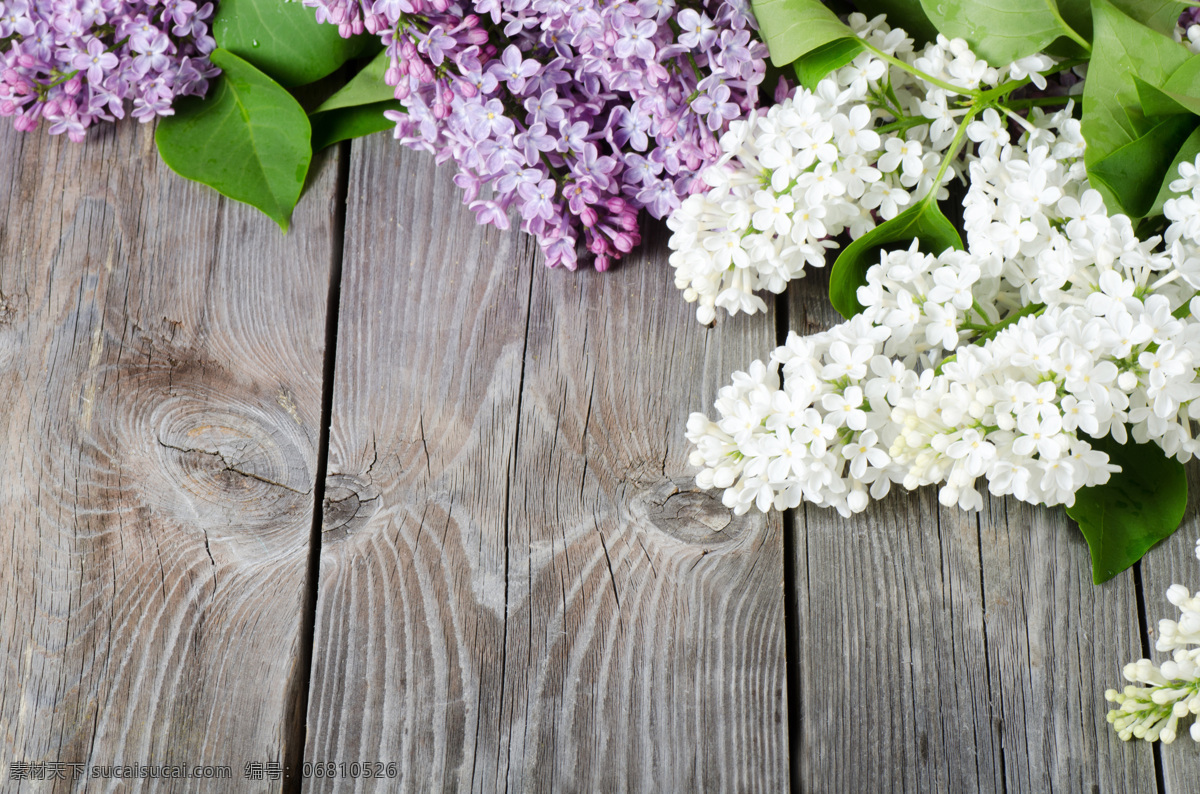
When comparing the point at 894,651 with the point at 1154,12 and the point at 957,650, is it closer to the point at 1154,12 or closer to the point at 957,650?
the point at 957,650

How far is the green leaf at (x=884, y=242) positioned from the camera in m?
0.68

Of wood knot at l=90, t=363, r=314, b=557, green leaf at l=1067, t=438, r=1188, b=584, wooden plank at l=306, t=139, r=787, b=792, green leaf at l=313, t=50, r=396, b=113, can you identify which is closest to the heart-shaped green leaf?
green leaf at l=1067, t=438, r=1188, b=584

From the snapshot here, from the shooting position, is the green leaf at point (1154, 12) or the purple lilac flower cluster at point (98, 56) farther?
the purple lilac flower cluster at point (98, 56)

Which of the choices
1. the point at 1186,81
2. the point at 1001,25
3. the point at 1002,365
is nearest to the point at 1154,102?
the point at 1186,81

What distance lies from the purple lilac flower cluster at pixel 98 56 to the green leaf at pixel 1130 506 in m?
0.90

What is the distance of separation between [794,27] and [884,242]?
189 mm

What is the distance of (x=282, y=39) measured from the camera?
830 mm

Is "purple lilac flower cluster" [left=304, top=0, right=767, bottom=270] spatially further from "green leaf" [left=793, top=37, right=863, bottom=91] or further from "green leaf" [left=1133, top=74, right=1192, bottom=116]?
"green leaf" [left=1133, top=74, right=1192, bottom=116]

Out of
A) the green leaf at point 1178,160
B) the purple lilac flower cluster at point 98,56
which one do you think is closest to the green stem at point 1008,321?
the green leaf at point 1178,160

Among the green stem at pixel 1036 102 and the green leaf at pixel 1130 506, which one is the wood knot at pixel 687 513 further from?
the green stem at pixel 1036 102

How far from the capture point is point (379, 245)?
2.82ft

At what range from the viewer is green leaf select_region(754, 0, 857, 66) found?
65 cm

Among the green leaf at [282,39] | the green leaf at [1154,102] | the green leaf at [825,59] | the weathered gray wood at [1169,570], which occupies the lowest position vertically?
the weathered gray wood at [1169,570]

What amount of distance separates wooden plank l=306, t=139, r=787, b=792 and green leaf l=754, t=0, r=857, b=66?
0.23 m
